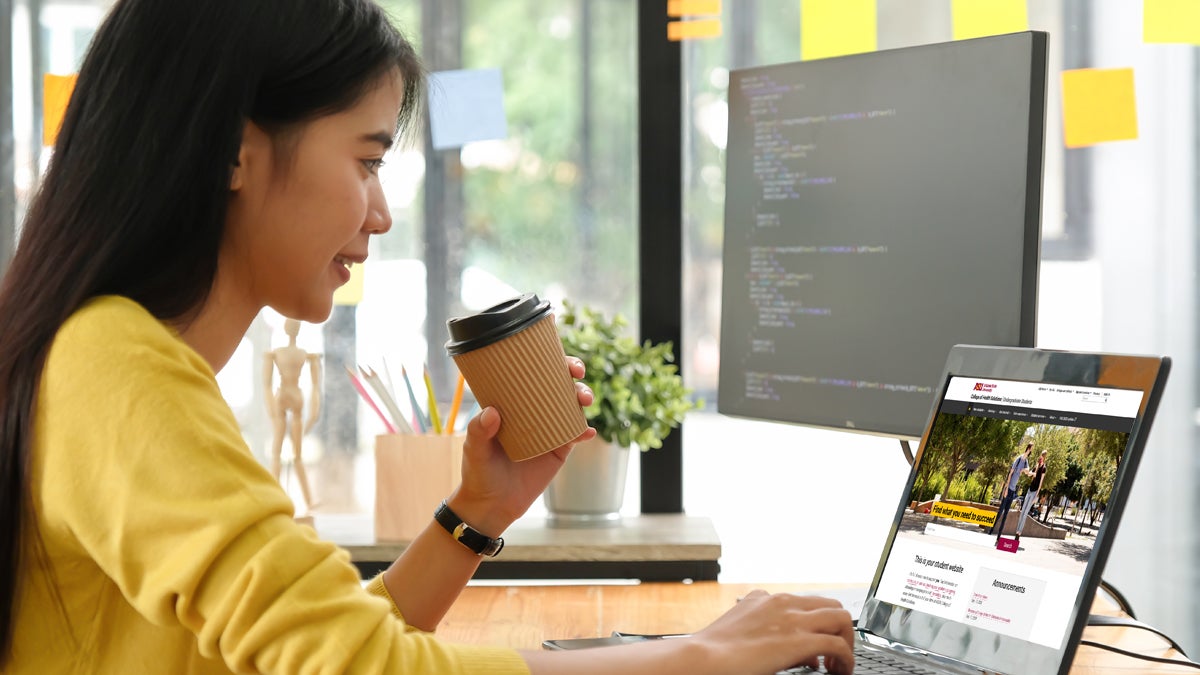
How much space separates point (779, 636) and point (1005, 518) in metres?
0.25

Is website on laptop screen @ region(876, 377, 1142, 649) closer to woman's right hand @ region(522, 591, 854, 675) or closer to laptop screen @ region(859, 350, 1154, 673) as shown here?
laptop screen @ region(859, 350, 1154, 673)

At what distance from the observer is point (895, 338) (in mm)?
1265

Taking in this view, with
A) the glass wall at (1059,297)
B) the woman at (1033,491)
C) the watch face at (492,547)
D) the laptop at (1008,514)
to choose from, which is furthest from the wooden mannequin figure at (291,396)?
the woman at (1033,491)

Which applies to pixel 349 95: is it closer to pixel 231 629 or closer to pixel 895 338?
pixel 231 629

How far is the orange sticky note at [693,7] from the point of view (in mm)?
1734

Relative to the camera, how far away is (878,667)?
0.93 metres

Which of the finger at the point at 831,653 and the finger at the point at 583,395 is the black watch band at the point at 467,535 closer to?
the finger at the point at 583,395

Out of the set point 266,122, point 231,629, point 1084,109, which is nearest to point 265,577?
point 231,629

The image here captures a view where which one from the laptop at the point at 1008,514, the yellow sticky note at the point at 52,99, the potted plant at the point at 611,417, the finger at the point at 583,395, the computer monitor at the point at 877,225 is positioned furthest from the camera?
the yellow sticky note at the point at 52,99

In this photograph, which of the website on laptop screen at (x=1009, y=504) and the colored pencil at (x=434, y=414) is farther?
the colored pencil at (x=434, y=414)

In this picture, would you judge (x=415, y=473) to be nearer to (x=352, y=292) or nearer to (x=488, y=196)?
(x=352, y=292)

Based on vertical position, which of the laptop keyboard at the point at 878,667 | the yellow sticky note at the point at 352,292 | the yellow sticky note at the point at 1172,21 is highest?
the yellow sticky note at the point at 1172,21

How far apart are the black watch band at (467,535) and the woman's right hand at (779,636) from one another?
290 millimetres

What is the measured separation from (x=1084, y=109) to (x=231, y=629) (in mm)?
1430
